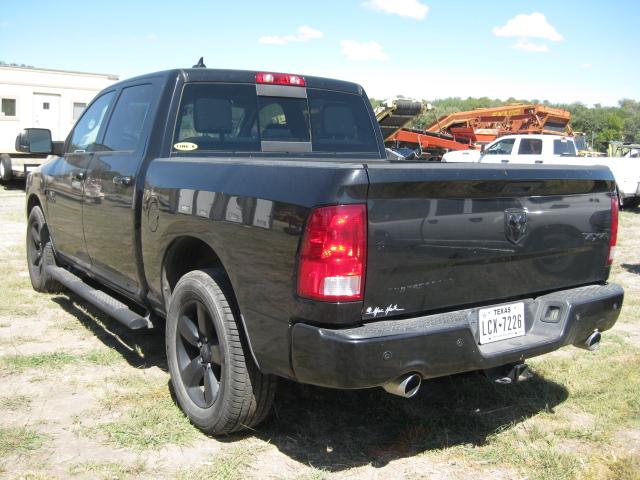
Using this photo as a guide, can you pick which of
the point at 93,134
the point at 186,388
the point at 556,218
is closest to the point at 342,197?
the point at 556,218

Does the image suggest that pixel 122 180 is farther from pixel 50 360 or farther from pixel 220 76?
pixel 50 360

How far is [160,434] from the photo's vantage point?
10.9 feet

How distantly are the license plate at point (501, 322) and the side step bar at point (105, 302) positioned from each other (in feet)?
6.79

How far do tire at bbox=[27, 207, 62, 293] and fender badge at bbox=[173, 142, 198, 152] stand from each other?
8.08ft

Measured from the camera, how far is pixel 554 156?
16594 mm

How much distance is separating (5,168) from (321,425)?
14.7 meters

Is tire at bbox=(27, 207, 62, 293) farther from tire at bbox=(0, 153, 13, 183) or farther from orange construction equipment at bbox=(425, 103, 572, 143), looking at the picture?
orange construction equipment at bbox=(425, 103, 572, 143)

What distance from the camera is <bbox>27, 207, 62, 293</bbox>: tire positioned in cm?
586

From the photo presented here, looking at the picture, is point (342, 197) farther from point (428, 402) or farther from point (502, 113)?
point (502, 113)

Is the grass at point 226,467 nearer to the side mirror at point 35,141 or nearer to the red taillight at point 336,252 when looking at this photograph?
the red taillight at point 336,252

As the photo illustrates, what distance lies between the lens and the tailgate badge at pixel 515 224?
2992 millimetres

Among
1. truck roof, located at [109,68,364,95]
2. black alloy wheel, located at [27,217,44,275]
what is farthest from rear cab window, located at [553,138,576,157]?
black alloy wheel, located at [27,217,44,275]

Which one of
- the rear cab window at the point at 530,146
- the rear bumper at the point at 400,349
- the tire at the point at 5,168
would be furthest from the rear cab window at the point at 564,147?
the rear bumper at the point at 400,349

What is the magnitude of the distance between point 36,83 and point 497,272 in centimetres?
1645
